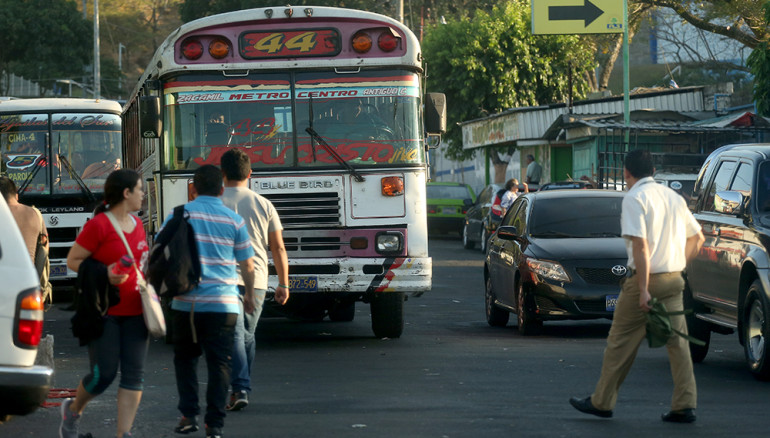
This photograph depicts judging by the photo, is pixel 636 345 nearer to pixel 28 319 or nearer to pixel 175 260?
pixel 175 260

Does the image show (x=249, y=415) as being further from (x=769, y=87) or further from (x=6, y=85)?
(x=6, y=85)

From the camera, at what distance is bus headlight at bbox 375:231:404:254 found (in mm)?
12344

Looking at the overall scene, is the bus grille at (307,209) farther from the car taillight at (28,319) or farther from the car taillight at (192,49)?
the car taillight at (28,319)

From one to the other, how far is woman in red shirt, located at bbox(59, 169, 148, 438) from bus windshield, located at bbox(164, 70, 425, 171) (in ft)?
17.2

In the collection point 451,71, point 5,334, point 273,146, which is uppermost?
point 451,71

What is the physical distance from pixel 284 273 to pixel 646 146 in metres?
23.1

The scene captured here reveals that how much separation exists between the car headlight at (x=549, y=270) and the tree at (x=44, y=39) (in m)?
49.6

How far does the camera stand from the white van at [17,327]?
6.40 m

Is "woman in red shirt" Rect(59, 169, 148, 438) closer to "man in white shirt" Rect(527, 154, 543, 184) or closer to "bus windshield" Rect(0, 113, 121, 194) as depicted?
"bus windshield" Rect(0, 113, 121, 194)

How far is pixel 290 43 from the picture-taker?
1243cm

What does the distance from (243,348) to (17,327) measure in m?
2.17

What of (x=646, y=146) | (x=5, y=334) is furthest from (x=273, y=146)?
(x=646, y=146)

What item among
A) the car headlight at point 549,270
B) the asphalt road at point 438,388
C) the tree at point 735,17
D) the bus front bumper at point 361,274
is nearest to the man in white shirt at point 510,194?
the tree at point 735,17

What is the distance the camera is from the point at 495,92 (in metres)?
44.8
